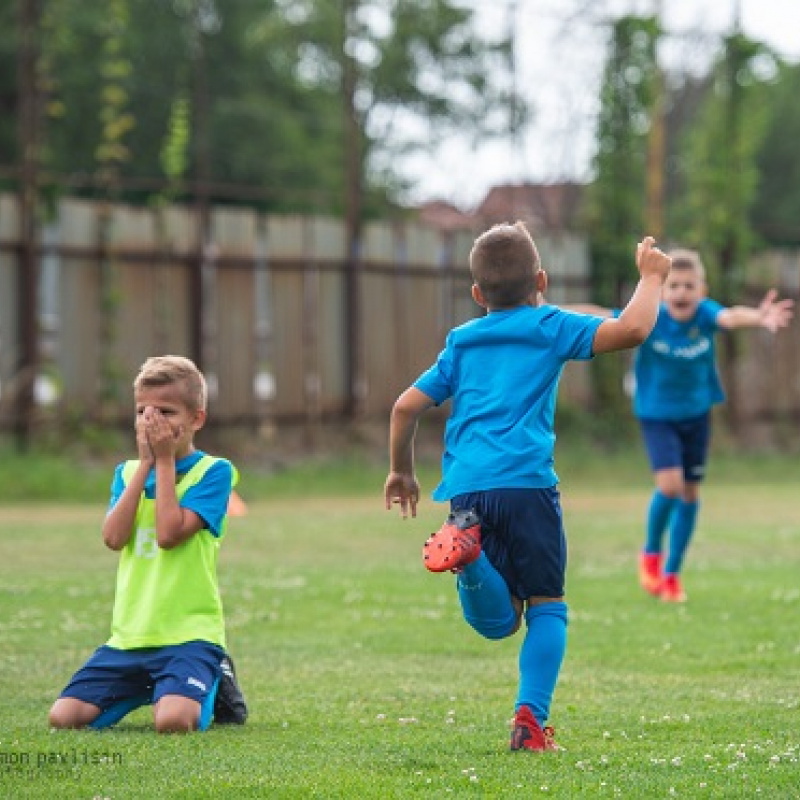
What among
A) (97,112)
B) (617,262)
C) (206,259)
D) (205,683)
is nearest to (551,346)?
(205,683)

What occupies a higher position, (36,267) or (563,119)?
(563,119)

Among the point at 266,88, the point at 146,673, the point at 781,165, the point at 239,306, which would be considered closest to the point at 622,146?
the point at 239,306

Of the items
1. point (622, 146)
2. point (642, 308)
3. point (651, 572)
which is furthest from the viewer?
point (622, 146)

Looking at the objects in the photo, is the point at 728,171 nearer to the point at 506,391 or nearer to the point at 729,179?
the point at 729,179

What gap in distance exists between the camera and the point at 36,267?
20984 mm

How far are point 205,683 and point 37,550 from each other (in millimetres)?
7652

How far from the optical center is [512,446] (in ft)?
20.8

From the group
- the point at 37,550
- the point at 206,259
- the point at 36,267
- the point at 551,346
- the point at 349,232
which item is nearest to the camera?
the point at 551,346

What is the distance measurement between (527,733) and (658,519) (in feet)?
18.4

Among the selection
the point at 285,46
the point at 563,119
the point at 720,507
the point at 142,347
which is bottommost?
the point at 720,507

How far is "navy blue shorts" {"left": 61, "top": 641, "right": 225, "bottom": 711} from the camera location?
686 centimetres

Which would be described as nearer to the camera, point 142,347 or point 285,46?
point 142,347

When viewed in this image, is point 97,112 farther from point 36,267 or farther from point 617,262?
point 36,267

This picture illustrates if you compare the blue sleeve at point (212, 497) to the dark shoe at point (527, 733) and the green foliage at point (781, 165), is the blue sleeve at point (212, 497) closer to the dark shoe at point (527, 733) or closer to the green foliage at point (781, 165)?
the dark shoe at point (527, 733)
